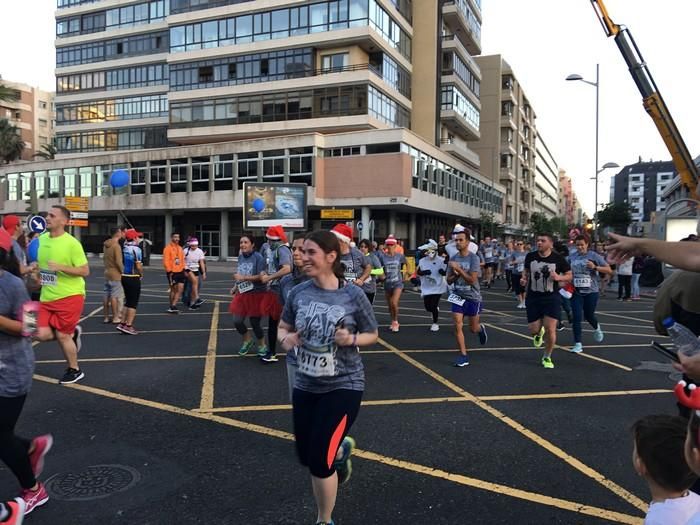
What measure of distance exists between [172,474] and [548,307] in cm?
539

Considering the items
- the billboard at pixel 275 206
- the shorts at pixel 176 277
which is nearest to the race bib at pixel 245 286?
the shorts at pixel 176 277

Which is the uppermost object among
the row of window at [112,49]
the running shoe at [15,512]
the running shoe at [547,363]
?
the row of window at [112,49]

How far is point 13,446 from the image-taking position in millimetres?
3262

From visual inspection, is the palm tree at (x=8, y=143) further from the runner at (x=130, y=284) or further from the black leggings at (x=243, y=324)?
the black leggings at (x=243, y=324)

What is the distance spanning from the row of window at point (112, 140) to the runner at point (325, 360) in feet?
167

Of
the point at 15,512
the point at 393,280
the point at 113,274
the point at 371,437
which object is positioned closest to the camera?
the point at 15,512

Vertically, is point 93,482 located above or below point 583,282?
below

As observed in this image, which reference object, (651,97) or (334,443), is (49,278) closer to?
(334,443)

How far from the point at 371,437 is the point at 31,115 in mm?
84738

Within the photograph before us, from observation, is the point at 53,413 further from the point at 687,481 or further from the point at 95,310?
the point at 95,310

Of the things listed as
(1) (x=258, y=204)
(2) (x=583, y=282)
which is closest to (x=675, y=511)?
(2) (x=583, y=282)

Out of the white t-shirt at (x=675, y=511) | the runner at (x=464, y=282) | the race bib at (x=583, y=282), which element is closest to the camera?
the white t-shirt at (x=675, y=511)

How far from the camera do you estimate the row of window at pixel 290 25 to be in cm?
3703

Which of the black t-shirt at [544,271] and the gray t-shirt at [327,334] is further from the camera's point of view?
the black t-shirt at [544,271]
